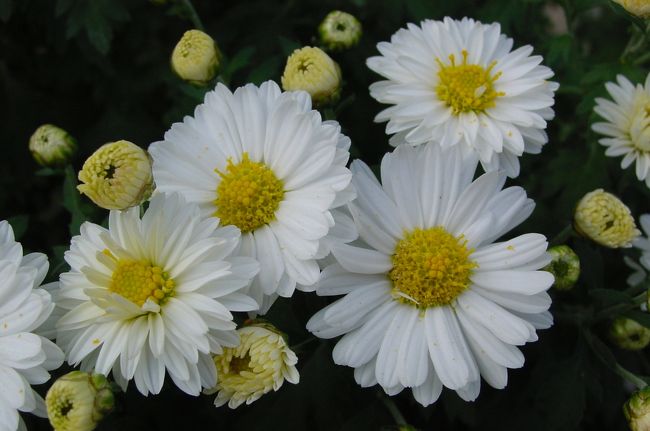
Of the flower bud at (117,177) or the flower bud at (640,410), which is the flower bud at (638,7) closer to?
the flower bud at (640,410)

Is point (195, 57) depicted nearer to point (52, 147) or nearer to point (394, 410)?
point (52, 147)

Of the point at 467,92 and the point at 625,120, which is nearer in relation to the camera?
the point at 467,92

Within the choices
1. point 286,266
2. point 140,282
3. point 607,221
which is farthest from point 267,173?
point 607,221

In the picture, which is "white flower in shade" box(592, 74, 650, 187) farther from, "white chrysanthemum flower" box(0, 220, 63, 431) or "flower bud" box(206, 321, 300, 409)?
"white chrysanthemum flower" box(0, 220, 63, 431)

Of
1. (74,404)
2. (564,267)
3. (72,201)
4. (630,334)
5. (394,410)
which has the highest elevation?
(72,201)

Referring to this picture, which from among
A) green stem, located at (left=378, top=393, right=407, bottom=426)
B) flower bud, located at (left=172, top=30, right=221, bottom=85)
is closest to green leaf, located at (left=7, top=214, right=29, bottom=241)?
flower bud, located at (left=172, top=30, right=221, bottom=85)

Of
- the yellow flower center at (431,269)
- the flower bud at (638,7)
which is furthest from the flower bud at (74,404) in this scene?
the flower bud at (638,7)

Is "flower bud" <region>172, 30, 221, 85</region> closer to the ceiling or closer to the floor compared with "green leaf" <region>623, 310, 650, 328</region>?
closer to the ceiling
